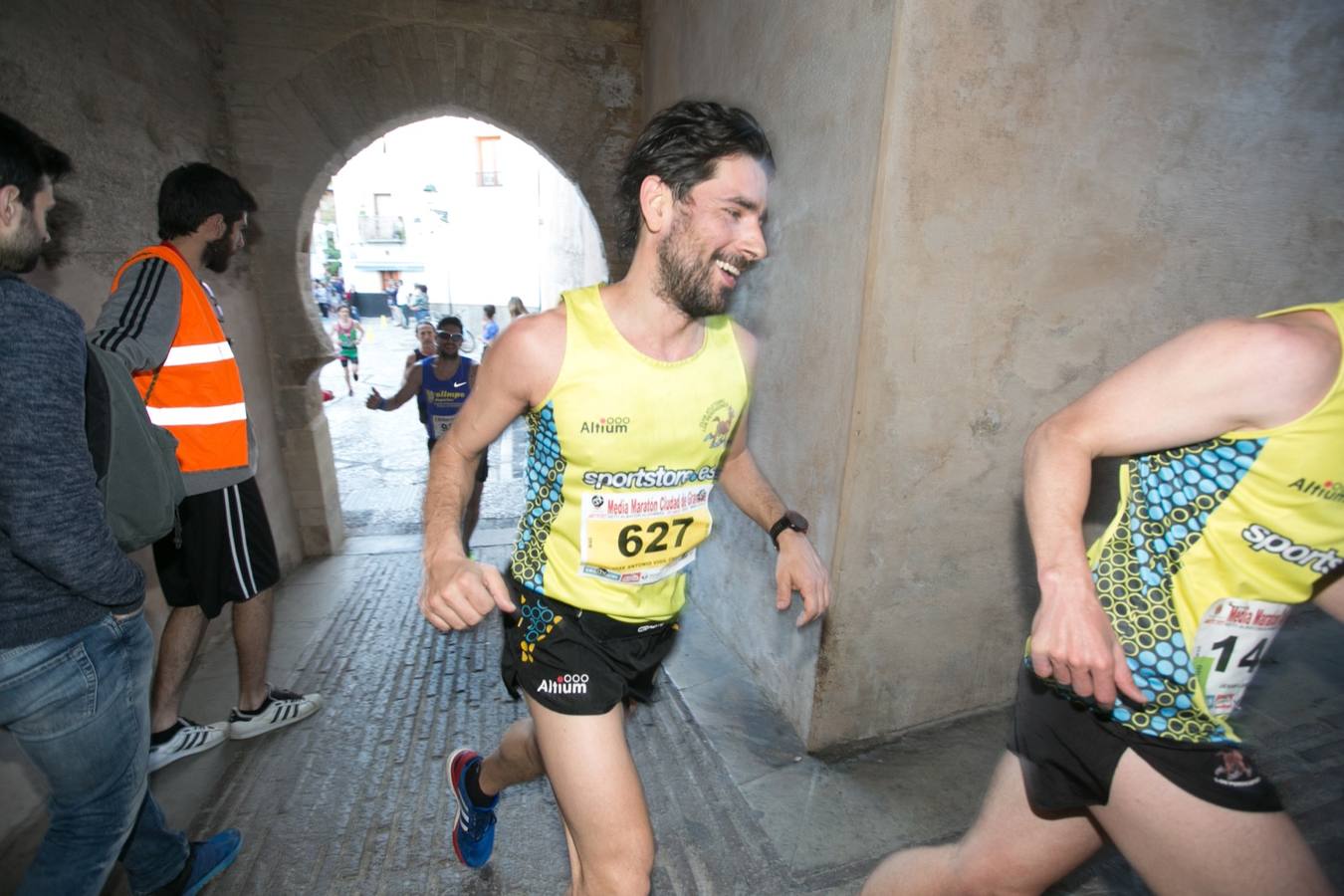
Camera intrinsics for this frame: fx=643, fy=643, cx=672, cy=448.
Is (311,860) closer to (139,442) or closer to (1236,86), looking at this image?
(139,442)

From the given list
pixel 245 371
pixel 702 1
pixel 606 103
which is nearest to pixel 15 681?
pixel 245 371

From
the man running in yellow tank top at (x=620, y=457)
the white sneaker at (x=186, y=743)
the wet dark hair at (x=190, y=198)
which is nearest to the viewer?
the man running in yellow tank top at (x=620, y=457)

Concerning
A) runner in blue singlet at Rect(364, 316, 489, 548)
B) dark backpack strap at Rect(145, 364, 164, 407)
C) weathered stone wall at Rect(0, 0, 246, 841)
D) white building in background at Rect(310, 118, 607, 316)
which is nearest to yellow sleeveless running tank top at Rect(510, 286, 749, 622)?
dark backpack strap at Rect(145, 364, 164, 407)

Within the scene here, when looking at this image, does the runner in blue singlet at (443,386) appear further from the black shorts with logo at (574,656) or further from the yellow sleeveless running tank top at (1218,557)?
the yellow sleeveless running tank top at (1218,557)

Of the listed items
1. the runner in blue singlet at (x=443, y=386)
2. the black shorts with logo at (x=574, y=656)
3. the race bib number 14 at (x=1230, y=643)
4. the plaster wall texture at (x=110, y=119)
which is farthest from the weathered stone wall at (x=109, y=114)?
the race bib number 14 at (x=1230, y=643)

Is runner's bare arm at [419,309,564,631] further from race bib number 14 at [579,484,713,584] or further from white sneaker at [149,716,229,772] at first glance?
white sneaker at [149,716,229,772]

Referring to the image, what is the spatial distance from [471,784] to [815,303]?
2.39 m

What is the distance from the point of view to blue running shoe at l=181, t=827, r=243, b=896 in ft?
7.32

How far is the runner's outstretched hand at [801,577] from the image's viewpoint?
187cm

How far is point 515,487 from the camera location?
7.37m

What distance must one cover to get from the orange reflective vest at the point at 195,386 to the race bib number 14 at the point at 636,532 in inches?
75.6

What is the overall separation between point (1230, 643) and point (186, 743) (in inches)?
154

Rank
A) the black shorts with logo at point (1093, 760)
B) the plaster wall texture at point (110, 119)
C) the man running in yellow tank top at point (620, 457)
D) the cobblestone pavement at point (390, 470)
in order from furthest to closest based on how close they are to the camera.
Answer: the cobblestone pavement at point (390, 470) < the plaster wall texture at point (110, 119) < the man running in yellow tank top at point (620, 457) < the black shorts with logo at point (1093, 760)

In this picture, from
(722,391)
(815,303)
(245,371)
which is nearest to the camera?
(722,391)
